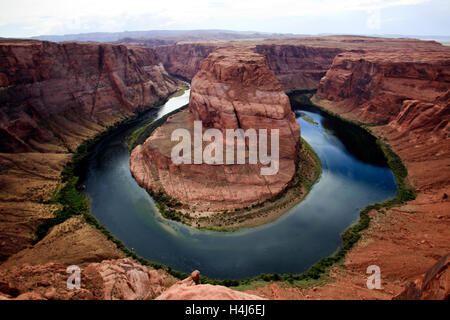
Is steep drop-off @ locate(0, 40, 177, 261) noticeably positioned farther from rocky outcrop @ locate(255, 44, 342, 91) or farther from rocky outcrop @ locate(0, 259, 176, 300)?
rocky outcrop @ locate(255, 44, 342, 91)

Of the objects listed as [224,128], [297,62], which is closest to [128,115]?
[224,128]

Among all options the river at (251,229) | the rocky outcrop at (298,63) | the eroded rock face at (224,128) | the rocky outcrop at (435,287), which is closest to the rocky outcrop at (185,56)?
the rocky outcrop at (298,63)

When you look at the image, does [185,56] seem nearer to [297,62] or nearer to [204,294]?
[297,62]

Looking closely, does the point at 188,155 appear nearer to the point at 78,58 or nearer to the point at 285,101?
the point at 285,101

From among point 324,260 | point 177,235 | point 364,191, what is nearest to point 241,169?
point 177,235

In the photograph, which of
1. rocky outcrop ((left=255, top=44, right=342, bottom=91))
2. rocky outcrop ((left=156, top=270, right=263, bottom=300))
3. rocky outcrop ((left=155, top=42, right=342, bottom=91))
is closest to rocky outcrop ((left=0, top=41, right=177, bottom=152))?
rocky outcrop ((left=156, top=270, right=263, bottom=300))
